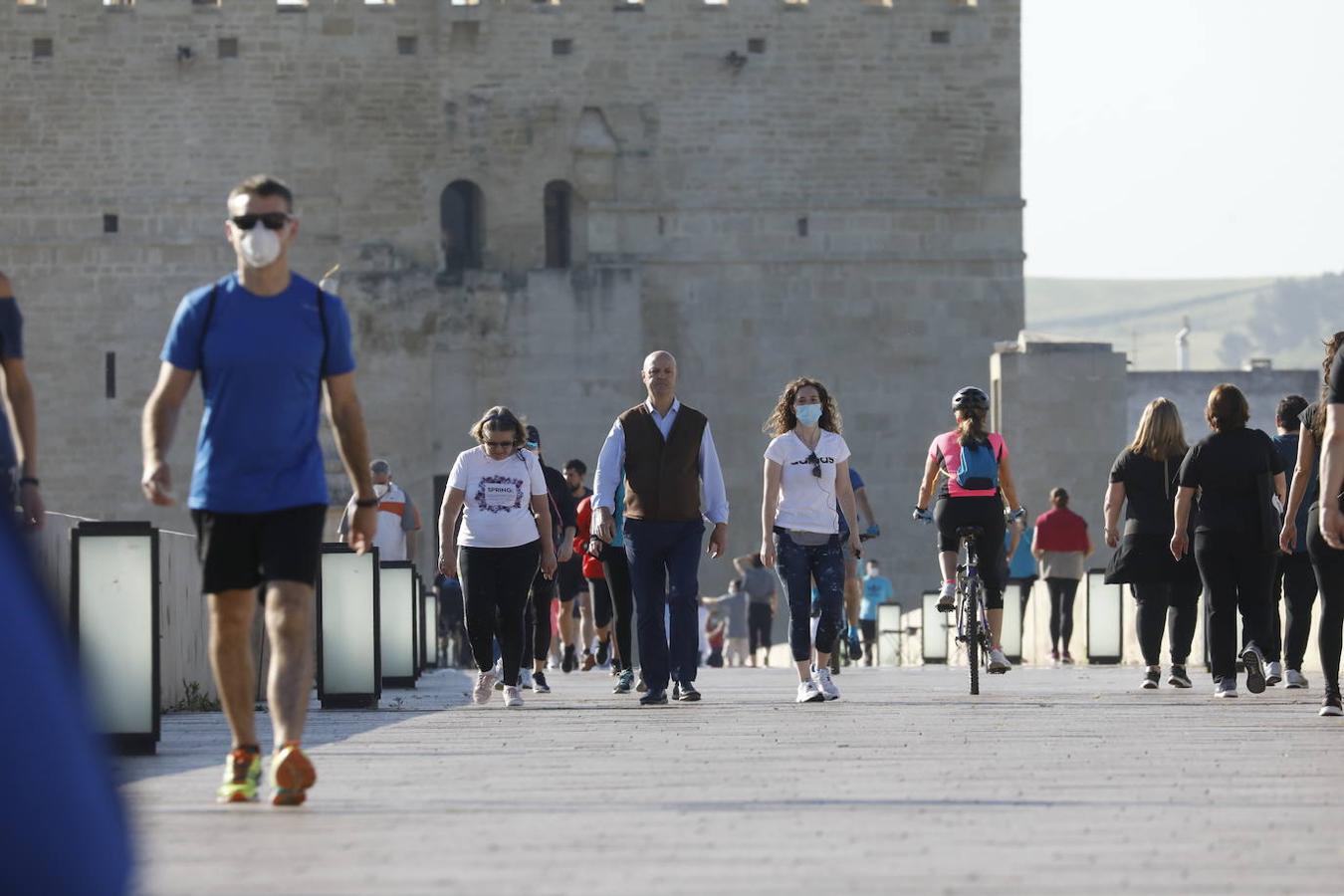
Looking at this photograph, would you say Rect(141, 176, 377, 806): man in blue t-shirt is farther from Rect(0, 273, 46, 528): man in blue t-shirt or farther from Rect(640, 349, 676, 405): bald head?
Rect(640, 349, 676, 405): bald head

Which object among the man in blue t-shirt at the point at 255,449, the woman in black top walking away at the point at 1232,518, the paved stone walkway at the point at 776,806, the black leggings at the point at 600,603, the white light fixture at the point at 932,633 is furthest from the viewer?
the white light fixture at the point at 932,633

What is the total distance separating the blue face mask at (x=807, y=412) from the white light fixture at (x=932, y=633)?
1194cm

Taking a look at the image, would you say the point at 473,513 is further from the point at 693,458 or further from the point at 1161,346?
the point at 1161,346

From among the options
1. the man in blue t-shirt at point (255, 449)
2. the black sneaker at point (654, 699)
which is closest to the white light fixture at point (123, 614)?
the man in blue t-shirt at point (255, 449)

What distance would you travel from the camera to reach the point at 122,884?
137 inches

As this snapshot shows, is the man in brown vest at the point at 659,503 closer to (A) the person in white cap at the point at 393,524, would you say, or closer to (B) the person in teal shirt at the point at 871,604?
(A) the person in white cap at the point at 393,524

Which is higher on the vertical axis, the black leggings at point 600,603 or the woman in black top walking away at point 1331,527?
the woman in black top walking away at point 1331,527

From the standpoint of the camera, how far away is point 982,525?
1387 centimetres

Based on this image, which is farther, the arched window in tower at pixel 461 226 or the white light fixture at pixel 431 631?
the arched window in tower at pixel 461 226

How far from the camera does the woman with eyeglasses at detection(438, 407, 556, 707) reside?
1311cm

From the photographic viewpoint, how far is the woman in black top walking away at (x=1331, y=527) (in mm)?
9758

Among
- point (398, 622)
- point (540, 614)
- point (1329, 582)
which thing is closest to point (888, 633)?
point (398, 622)

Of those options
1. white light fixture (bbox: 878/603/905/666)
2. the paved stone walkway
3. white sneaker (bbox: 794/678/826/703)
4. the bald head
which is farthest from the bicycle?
white light fixture (bbox: 878/603/905/666)

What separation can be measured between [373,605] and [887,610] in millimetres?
18020
